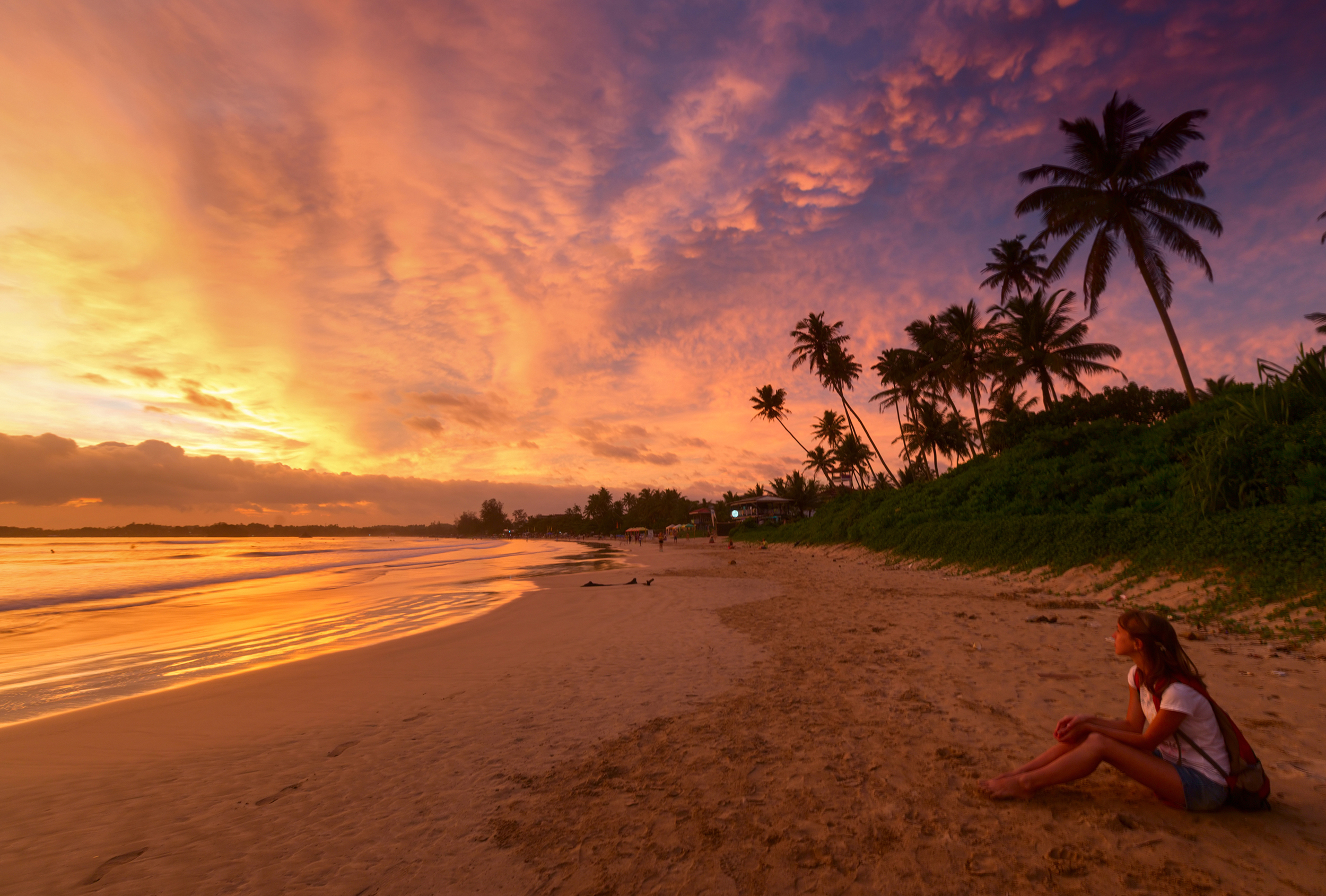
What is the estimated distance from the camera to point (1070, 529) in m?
14.5

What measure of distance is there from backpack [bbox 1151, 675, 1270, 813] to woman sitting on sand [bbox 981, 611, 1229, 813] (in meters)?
0.03

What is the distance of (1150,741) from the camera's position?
320cm

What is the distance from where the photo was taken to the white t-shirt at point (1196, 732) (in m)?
3.10

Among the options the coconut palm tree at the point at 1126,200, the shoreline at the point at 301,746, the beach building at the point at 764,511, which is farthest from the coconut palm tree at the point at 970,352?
the shoreline at the point at 301,746

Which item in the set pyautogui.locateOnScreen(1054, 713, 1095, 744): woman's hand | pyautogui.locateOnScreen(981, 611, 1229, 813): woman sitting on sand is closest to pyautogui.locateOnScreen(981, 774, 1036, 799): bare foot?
pyautogui.locateOnScreen(981, 611, 1229, 813): woman sitting on sand

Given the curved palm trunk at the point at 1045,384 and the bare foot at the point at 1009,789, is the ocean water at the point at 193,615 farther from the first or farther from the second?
the curved palm trunk at the point at 1045,384

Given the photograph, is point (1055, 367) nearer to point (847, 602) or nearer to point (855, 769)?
point (847, 602)

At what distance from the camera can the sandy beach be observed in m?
2.85

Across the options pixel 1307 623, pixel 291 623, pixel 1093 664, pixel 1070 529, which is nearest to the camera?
pixel 1093 664

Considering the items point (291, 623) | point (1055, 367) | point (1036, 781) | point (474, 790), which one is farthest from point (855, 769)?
point (1055, 367)

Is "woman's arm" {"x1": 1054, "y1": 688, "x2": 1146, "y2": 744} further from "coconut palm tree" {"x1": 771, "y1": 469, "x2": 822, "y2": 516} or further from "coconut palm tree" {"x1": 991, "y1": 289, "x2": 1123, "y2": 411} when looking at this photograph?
"coconut palm tree" {"x1": 771, "y1": 469, "x2": 822, "y2": 516}

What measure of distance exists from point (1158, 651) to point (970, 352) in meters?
41.4

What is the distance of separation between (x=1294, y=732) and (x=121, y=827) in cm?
834

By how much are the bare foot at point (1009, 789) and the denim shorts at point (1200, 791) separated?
766mm
